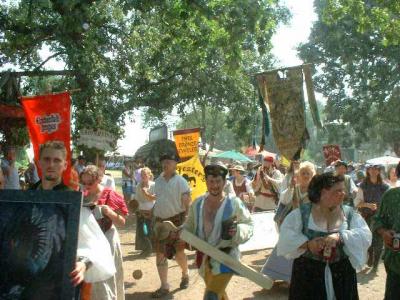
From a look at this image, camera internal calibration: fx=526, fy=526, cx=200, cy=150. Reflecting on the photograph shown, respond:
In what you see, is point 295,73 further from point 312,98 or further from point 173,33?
point 173,33

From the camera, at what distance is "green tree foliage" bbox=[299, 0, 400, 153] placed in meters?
30.9

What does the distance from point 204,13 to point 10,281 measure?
251 inches

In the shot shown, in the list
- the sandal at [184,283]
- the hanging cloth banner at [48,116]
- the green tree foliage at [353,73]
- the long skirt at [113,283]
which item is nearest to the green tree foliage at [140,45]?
the hanging cloth banner at [48,116]

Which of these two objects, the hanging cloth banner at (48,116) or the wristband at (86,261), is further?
the hanging cloth banner at (48,116)

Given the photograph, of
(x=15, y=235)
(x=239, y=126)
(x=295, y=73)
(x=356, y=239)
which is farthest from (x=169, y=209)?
(x=239, y=126)

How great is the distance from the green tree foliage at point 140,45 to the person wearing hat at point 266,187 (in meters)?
2.14

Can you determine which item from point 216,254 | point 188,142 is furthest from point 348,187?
point 216,254

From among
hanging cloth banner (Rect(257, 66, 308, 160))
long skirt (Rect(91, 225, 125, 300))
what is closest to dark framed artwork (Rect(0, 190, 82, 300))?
long skirt (Rect(91, 225, 125, 300))

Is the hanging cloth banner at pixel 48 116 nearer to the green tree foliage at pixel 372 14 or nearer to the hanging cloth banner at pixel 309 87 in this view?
the hanging cloth banner at pixel 309 87

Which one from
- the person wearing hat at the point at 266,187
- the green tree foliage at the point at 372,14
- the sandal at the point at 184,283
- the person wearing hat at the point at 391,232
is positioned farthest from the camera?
the person wearing hat at the point at 266,187

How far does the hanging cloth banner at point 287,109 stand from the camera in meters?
6.49

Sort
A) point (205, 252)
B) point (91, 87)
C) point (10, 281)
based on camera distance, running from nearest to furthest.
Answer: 1. point (10, 281)
2. point (205, 252)
3. point (91, 87)

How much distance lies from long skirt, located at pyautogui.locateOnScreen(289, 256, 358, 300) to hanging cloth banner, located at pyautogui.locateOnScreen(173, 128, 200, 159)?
773cm

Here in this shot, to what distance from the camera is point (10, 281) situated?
2.68 meters
